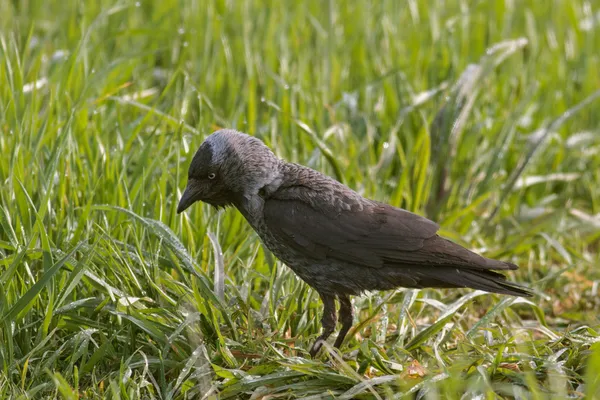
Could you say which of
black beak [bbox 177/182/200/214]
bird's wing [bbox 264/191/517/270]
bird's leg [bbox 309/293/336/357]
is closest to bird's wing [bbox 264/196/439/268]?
bird's wing [bbox 264/191/517/270]

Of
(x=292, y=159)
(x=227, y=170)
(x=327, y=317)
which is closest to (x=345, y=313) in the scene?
(x=327, y=317)

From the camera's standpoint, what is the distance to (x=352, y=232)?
156 inches

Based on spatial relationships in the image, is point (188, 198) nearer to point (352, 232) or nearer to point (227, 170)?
point (227, 170)

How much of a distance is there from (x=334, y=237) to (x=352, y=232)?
0.27 ft

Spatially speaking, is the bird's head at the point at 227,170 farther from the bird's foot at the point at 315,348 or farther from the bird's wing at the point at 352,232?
the bird's foot at the point at 315,348

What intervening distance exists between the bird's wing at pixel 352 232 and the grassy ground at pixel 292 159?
0.92 feet

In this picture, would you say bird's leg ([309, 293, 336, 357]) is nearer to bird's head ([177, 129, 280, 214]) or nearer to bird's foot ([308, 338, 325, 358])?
bird's foot ([308, 338, 325, 358])

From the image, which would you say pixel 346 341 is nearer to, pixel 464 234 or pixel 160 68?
pixel 464 234

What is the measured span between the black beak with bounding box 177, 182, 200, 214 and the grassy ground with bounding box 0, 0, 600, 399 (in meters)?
0.19

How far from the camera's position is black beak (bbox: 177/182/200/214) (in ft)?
13.3

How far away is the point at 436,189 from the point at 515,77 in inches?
59.5

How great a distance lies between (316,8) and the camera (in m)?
7.26

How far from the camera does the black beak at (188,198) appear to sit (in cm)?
406

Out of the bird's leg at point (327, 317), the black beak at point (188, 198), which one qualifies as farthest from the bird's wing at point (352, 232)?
the black beak at point (188, 198)
